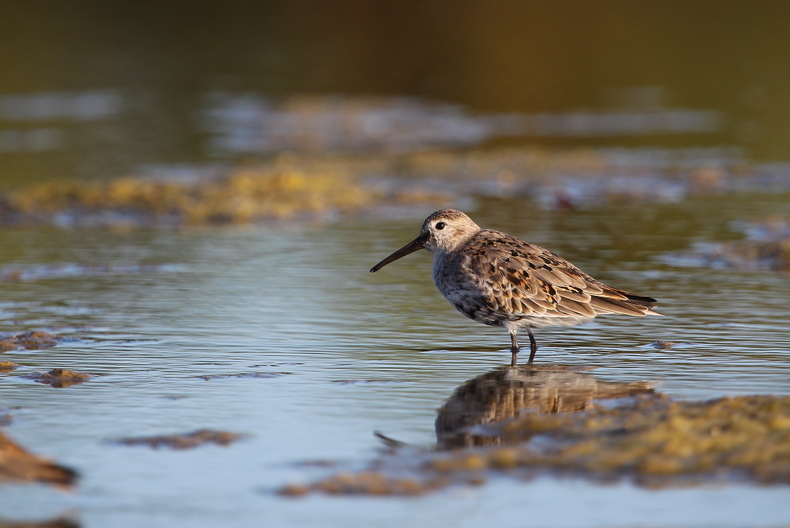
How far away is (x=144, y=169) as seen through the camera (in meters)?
21.3

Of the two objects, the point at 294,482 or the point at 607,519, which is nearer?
the point at 607,519

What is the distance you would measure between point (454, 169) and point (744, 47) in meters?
19.3

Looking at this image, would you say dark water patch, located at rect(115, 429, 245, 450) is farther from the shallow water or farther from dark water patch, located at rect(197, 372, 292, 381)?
dark water patch, located at rect(197, 372, 292, 381)

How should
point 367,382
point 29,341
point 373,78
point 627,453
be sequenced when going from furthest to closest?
point 373,78 → point 29,341 → point 367,382 → point 627,453

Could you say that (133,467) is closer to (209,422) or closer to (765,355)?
(209,422)

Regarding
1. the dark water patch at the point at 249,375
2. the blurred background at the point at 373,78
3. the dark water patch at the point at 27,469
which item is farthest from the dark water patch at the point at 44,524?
the blurred background at the point at 373,78

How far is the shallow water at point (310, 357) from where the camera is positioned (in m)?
6.02

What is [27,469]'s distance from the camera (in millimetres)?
6211

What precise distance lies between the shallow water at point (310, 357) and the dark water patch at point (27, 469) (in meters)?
0.10

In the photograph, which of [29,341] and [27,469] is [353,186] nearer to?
[29,341]

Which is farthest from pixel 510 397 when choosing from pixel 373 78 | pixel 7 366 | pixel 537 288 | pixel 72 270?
pixel 373 78

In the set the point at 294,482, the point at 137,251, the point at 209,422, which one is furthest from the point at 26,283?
the point at 294,482

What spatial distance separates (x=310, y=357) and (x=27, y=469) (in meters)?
3.36

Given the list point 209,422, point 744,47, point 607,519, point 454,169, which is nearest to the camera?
point 607,519
